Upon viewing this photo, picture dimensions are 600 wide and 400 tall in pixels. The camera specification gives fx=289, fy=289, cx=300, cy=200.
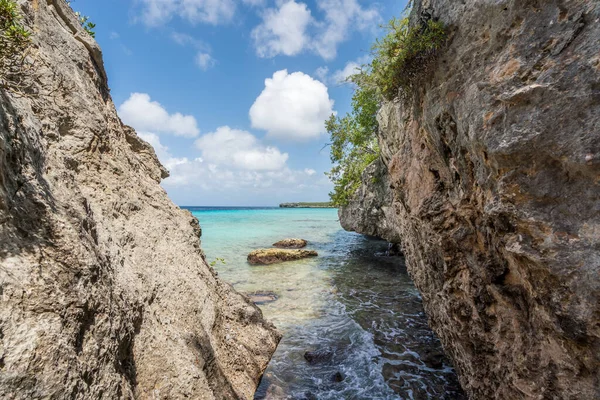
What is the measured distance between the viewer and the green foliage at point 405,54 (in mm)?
4438

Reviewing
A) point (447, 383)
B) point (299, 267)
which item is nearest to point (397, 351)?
point (447, 383)

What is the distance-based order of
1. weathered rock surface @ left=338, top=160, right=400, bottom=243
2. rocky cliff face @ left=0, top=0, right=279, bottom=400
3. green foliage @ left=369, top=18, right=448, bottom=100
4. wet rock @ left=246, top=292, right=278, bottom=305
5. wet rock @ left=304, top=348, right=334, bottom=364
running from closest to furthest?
rocky cliff face @ left=0, top=0, right=279, bottom=400 < green foliage @ left=369, top=18, right=448, bottom=100 < wet rock @ left=304, top=348, right=334, bottom=364 < wet rock @ left=246, top=292, right=278, bottom=305 < weathered rock surface @ left=338, top=160, right=400, bottom=243

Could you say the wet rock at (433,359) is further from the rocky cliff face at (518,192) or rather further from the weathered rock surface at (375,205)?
the weathered rock surface at (375,205)

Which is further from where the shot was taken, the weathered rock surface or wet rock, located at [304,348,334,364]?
the weathered rock surface

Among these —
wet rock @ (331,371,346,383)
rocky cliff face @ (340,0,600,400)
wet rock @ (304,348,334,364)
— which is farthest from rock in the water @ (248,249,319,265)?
rocky cliff face @ (340,0,600,400)

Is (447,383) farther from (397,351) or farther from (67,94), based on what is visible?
(67,94)

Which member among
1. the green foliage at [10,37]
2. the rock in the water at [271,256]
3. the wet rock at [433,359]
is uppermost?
the green foliage at [10,37]

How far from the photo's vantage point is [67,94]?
3834mm

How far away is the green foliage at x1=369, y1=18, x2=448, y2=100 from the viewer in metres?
4.44

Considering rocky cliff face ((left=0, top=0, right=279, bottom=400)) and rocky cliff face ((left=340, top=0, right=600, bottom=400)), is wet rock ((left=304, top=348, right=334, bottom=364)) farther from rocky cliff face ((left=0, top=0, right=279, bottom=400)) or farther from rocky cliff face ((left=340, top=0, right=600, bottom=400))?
rocky cliff face ((left=340, top=0, right=600, bottom=400))

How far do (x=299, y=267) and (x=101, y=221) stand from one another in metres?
14.9

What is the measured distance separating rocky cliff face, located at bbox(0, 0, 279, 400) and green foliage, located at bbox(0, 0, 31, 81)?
0.28 metres

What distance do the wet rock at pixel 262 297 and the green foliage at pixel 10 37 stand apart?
33.8ft

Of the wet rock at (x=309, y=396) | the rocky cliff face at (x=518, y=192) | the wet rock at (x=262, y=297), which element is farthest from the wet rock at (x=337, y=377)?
the wet rock at (x=262, y=297)
